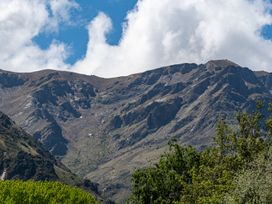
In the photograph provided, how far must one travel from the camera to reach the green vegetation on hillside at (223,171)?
38781mm

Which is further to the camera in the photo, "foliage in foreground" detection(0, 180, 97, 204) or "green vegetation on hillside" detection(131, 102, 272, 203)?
"green vegetation on hillside" detection(131, 102, 272, 203)

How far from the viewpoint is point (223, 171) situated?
168 feet

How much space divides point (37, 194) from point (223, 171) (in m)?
31.1

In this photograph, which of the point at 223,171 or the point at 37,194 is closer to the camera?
the point at 37,194

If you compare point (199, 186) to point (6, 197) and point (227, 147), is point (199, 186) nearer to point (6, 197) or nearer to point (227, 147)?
point (227, 147)

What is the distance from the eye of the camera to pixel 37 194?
2336 centimetres

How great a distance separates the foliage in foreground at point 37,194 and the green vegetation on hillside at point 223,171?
1578cm

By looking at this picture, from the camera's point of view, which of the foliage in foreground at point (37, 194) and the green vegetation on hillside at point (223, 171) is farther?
the green vegetation on hillside at point (223, 171)

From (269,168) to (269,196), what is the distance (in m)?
5.08

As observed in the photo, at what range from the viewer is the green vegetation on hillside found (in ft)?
127

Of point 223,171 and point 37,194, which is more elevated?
point 37,194

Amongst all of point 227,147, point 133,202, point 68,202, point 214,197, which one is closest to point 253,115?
point 227,147

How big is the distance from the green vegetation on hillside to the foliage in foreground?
621 inches

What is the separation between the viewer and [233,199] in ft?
125
